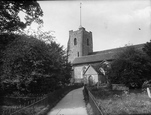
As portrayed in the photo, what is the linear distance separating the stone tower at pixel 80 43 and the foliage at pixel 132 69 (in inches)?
1091

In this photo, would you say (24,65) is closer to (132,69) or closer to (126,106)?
(126,106)

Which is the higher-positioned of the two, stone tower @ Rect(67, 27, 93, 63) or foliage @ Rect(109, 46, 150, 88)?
stone tower @ Rect(67, 27, 93, 63)

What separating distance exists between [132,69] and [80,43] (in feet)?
99.2

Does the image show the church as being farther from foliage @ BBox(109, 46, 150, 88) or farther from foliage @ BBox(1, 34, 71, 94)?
foliage @ BBox(1, 34, 71, 94)

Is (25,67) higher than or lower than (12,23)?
lower

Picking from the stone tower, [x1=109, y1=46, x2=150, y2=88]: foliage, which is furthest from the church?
[x1=109, y1=46, x2=150, y2=88]: foliage

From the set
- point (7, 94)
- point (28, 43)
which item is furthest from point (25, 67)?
point (7, 94)

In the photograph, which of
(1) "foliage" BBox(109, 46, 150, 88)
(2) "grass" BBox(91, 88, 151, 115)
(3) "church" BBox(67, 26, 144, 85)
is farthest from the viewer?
(3) "church" BBox(67, 26, 144, 85)

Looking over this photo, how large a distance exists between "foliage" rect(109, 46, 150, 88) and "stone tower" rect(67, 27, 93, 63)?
27.7m

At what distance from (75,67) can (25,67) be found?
3386 cm

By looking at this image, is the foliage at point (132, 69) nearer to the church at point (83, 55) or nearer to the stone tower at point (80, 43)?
the church at point (83, 55)

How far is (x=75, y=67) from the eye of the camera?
Result: 143 feet

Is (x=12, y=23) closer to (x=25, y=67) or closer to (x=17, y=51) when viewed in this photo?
(x=17, y=51)

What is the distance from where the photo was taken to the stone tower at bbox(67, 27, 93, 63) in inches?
1864
